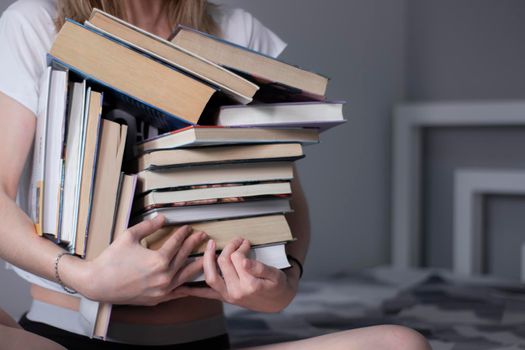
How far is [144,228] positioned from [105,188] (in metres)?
0.08

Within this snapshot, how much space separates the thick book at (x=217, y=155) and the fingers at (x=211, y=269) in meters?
0.10

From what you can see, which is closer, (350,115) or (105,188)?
(105,188)

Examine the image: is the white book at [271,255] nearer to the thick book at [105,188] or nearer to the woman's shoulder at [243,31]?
the thick book at [105,188]

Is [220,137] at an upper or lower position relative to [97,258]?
upper

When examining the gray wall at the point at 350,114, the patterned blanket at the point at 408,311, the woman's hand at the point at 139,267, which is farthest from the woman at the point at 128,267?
the gray wall at the point at 350,114

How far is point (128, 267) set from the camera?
92cm

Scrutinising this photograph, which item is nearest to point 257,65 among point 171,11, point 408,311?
point 171,11

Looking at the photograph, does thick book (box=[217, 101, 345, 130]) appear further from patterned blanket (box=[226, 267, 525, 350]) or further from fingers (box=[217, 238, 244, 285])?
patterned blanket (box=[226, 267, 525, 350])

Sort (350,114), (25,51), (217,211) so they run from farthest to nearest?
(350,114)
(25,51)
(217,211)

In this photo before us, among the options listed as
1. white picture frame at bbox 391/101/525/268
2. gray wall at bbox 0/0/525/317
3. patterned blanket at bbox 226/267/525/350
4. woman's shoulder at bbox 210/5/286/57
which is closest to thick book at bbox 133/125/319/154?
woman's shoulder at bbox 210/5/286/57

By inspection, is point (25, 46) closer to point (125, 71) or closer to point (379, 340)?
point (125, 71)

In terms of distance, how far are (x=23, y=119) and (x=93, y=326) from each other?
0.29 meters

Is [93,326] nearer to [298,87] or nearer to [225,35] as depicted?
[298,87]

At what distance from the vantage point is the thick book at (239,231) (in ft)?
3.14
